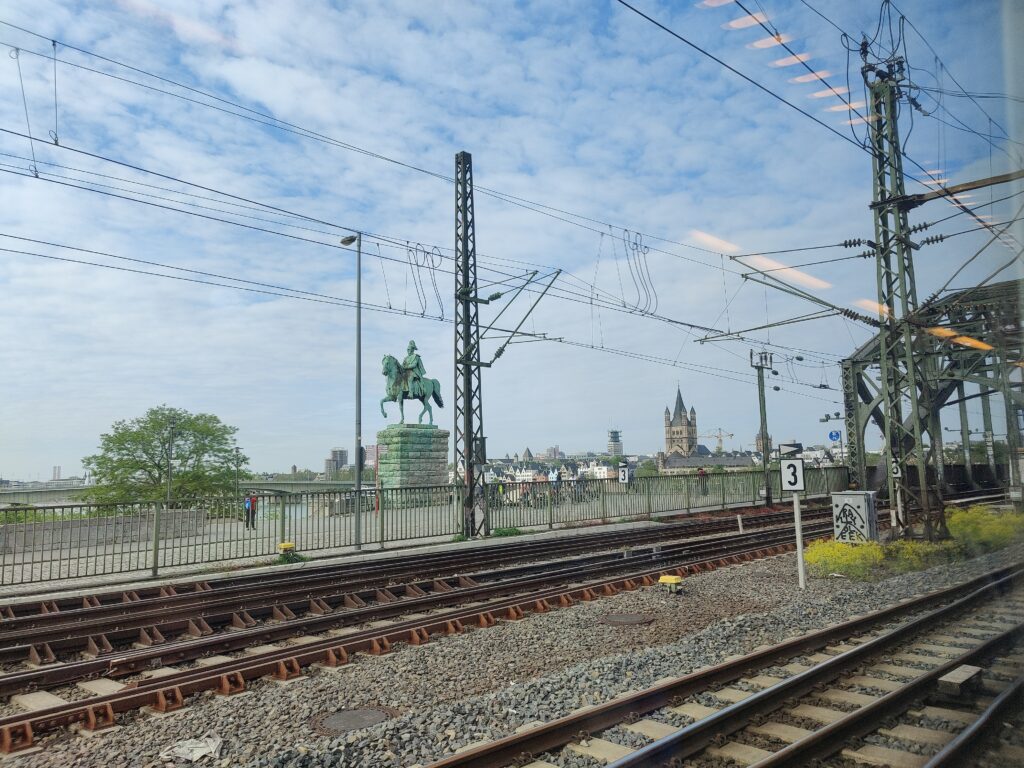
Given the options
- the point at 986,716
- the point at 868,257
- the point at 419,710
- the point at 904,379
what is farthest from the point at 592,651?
the point at 868,257

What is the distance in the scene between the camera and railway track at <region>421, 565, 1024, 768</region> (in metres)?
4.80

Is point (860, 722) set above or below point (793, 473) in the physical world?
below

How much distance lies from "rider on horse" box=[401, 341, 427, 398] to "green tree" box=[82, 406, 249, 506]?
12.1 metres

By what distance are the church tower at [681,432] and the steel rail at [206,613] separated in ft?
506

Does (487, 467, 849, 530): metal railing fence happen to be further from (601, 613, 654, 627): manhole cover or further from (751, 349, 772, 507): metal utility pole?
(601, 613, 654, 627): manhole cover

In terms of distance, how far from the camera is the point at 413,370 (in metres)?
35.8

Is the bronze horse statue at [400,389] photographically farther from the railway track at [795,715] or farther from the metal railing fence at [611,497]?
the railway track at [795,715]

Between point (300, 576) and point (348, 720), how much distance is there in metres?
7.85

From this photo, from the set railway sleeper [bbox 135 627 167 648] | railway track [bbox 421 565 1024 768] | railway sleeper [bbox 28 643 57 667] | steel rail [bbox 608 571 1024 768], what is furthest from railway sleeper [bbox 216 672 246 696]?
steel rail [bbox 608 571 1024 768]

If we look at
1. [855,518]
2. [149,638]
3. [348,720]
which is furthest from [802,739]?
[855,518]

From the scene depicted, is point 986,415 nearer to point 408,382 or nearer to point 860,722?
point 860,722

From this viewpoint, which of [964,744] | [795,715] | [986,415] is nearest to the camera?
[986,415]

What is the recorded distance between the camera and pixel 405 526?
816 inches

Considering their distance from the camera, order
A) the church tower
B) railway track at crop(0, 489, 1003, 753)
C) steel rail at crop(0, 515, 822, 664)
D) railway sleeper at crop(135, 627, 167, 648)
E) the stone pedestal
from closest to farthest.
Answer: railway track at crop(0, 489, 1003, 753)
steel rail at crop(0, 515, 822, 664)
railway sleeper at crop(135, 627, 167, 648)
the stone pedestal
the church tower
